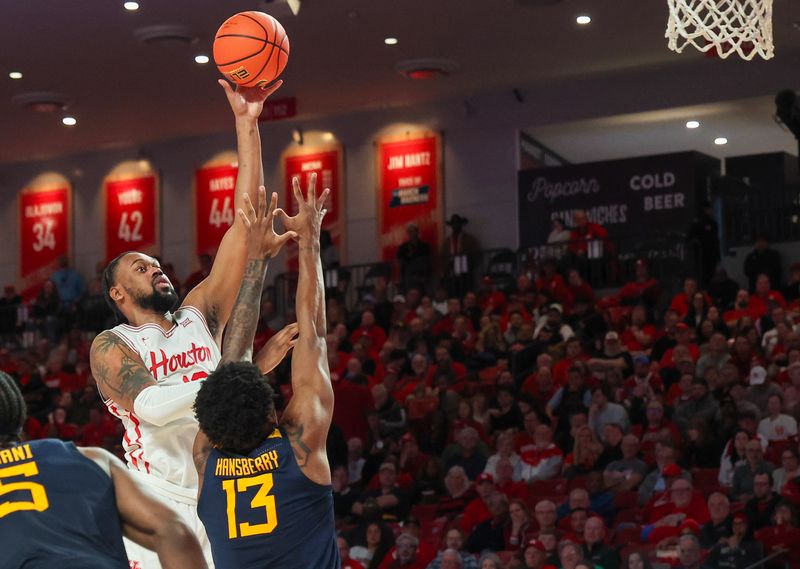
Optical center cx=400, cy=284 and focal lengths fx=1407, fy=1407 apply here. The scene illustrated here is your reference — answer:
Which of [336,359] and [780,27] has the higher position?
[780,27]

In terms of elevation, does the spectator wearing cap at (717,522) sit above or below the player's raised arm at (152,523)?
below

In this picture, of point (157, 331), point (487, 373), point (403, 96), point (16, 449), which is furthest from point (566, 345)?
point (16, 449)

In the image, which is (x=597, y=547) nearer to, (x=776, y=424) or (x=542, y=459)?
(x=542, y=459)

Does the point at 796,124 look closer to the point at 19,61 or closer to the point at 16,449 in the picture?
the point at 16,449

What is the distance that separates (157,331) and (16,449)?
2.51 metres

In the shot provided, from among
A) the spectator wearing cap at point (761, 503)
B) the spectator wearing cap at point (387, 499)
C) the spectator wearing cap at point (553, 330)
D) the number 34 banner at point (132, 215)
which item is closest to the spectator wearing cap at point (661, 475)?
the spectator wearing cap at point (761, 503)

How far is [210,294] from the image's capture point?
6.47 meters

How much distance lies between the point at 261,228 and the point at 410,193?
16.3m

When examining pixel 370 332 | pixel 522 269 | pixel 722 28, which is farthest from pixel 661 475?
pixel 522 269

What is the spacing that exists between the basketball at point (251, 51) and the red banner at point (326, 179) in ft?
52.4

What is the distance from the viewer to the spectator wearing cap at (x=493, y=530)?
11.9 metres

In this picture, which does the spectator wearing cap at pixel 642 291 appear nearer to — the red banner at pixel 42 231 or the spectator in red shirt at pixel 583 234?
the spectator in red shirt at pixel 583 234

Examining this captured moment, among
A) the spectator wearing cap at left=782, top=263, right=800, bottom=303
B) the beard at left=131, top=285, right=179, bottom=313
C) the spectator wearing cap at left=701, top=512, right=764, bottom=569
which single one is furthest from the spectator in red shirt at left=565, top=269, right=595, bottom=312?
the beard at left=131, top=285, right=179, bottom=313

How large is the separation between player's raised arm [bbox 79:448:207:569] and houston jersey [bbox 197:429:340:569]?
1105 mm
